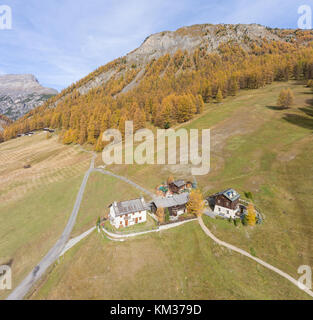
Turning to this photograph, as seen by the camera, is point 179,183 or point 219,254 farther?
point 179,183

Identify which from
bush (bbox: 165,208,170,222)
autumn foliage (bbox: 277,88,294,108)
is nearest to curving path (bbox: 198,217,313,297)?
bush (bbox: 165,208,170,222)

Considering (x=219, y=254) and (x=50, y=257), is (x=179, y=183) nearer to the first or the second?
(x=219, y=254)

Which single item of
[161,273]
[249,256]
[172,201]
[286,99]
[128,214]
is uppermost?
[286,99]

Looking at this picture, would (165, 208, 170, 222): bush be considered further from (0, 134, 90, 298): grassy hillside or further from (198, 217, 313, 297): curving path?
(0, 134, 90, 298): grassy hillside

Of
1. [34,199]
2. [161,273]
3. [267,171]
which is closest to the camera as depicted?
[161,273]

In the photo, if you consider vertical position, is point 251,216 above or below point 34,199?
above

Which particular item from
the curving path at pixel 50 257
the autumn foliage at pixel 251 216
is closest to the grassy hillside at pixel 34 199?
the curving path at pixel 50 257

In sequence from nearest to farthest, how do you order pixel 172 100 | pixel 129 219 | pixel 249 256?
pixel 249 256, pixel 129 219, pixel 172 100

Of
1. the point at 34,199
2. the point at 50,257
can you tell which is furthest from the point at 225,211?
the point at 34,199
